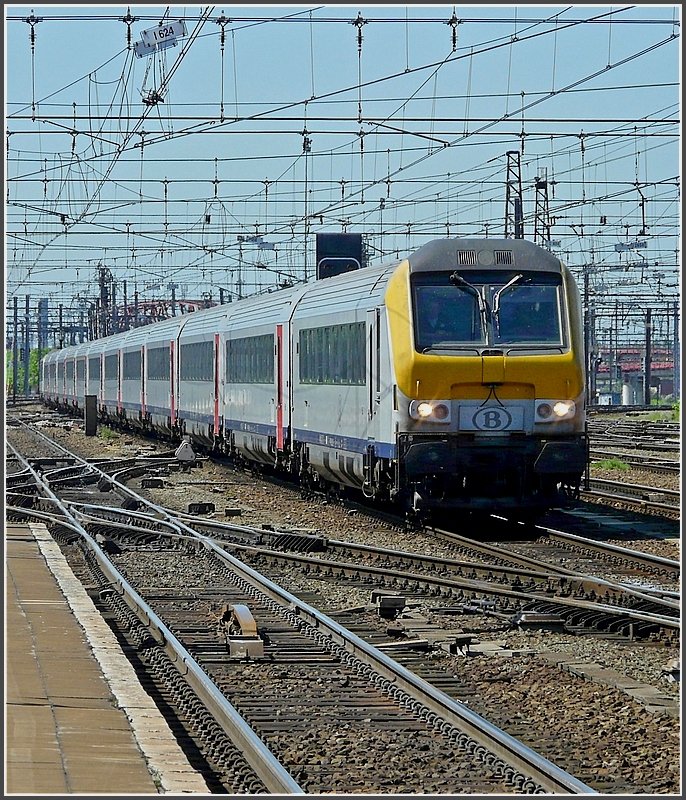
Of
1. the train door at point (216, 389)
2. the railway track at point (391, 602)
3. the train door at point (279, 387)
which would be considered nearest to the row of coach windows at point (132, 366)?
the train door at point (216, 389)

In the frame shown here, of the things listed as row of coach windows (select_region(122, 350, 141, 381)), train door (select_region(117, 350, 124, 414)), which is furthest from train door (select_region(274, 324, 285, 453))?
train door (select_region(117, 350, 124, 414))

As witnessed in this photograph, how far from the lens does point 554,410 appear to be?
1545cm

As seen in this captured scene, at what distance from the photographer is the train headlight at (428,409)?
15.2 metres

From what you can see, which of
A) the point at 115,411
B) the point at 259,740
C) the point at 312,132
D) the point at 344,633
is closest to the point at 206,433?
the point at 312,132

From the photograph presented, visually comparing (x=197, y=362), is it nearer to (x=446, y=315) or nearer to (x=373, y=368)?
(x=373, y=368)

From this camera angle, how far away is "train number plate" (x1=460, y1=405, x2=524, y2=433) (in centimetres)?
1525

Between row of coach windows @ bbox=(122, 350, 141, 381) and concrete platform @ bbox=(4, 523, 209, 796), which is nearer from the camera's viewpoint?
concrete platform @ bbox=(4, 523, 209, 796)

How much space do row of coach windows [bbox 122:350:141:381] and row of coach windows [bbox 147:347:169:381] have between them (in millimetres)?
1985

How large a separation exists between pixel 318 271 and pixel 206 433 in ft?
25.3

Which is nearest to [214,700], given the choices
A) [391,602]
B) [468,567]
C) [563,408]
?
[391,602]

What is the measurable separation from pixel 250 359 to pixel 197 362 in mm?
6111

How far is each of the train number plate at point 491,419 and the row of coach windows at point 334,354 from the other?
1.99 meters

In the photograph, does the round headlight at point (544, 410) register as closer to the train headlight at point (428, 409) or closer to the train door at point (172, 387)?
the train headlight at point (428, 409)

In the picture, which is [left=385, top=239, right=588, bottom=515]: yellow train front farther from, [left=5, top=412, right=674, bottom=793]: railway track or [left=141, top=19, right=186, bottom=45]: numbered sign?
[left=141, top=19, right=186, bottom=45]: numbered sign
